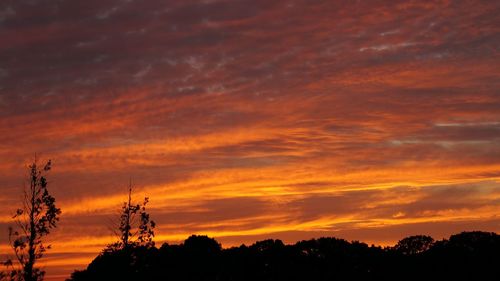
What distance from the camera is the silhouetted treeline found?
60.5 m

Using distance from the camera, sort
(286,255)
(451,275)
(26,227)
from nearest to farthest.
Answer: (26,227)
(451,275)
(286,255)

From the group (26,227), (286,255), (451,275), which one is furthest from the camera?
(286,255)

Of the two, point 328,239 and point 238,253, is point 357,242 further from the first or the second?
point 238,253

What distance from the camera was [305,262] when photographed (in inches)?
2462

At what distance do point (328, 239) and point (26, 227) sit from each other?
32.2 metres

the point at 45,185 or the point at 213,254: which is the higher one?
the point at 45,185

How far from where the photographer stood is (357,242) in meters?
66.9

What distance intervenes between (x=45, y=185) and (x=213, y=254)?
24.6m

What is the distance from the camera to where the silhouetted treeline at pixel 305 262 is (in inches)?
2382

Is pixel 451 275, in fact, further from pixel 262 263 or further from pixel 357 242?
pixel 262 263

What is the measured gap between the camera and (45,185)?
44938mm

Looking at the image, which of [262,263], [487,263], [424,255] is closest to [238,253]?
[262,263]

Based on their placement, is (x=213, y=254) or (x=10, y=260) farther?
(x=213, y=254)

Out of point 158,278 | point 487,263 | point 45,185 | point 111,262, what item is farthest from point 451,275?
point 45,185
